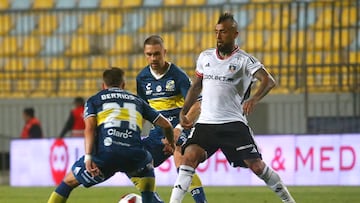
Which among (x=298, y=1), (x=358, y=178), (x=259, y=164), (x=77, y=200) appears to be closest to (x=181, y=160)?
(x=259, y=164)

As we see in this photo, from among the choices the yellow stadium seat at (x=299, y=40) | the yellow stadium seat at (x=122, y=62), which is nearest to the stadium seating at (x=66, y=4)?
the yellow stadium seat at (x=122, y=62)

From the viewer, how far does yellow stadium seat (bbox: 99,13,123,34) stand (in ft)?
81.2

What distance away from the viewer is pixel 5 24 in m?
25.5

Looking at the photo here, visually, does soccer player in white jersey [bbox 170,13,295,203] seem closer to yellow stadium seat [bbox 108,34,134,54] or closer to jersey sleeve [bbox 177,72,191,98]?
jersey sleeve [bbox 177,72,191,98]

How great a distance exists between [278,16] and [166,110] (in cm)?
1163

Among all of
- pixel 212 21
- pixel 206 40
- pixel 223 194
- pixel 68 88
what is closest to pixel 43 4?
pixel 68 88

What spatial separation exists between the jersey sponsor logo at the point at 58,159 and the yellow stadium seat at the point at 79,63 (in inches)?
157

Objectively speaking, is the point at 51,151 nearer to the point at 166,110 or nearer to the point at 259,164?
the point at 166,110

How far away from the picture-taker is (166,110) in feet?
40.3

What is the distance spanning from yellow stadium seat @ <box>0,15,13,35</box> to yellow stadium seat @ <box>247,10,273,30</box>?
5727mm

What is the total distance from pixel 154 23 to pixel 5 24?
372cm

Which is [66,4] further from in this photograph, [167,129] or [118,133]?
[118,133]

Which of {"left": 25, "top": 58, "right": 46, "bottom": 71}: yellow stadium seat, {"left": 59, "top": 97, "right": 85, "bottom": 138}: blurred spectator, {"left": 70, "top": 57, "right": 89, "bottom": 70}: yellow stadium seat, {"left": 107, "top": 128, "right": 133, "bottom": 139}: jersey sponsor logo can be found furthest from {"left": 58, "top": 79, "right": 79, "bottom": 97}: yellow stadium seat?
{"left": 107, "top": 128, "right": 133, "bottom": 139}: jersey sponsor logo

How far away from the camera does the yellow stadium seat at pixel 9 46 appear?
84.4 ft
